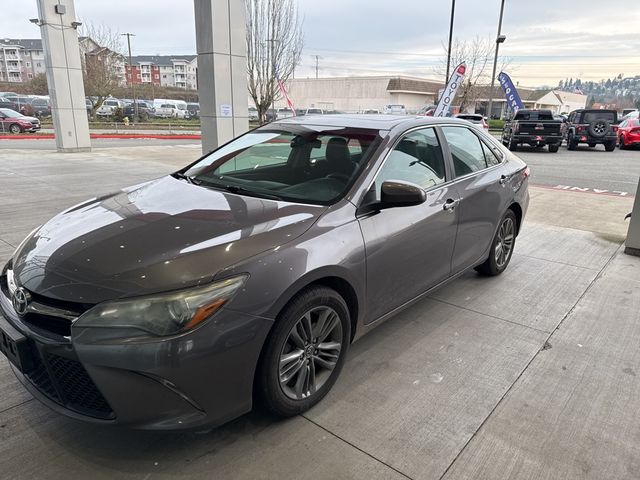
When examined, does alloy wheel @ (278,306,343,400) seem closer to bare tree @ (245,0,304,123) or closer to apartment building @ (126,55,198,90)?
bare tree @ (245,0,304,123)

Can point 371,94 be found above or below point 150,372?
above

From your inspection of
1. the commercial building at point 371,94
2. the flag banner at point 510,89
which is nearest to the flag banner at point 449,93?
the flag banner at point 510,89

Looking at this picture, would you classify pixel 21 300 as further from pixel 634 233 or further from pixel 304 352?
pixel 634 233

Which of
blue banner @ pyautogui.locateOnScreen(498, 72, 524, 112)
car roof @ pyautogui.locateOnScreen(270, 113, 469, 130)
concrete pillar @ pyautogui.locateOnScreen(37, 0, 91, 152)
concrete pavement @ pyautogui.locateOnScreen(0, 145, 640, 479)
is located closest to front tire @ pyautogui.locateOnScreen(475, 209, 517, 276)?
concrete pavement @ pyautogui.locateOnScreen(0, 145, 640, 479)

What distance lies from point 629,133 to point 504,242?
2215cm

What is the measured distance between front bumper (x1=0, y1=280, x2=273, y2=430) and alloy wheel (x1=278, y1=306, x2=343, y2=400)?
267 mm

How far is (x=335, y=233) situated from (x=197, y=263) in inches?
31.4

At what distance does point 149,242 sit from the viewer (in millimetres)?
2334

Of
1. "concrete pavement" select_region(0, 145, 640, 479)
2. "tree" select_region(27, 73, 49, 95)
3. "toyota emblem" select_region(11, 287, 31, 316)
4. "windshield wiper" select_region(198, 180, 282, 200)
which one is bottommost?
"concrete pavement" select_region(0, 145, 640, 479)

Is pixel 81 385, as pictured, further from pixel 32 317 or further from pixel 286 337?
pixel 286 337

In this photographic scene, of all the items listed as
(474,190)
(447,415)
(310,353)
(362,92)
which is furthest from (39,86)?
(447,415)

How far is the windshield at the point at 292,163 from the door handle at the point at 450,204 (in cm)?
74

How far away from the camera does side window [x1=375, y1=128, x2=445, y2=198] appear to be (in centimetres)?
318

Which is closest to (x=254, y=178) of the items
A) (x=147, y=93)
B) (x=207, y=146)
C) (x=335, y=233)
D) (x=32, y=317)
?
(x=335, y=233)
